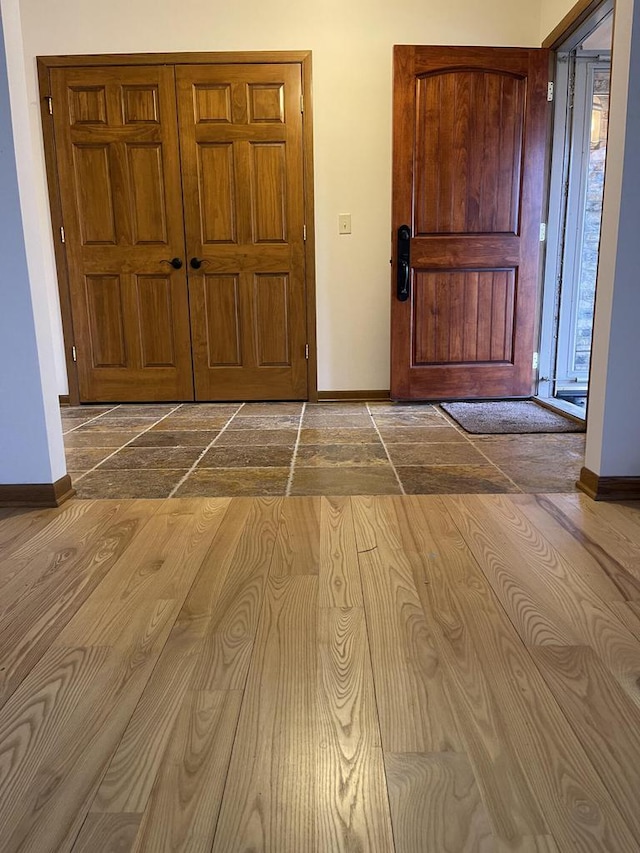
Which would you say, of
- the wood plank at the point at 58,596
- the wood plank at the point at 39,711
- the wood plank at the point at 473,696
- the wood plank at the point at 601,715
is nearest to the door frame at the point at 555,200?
the wood plank at the point at 473,696

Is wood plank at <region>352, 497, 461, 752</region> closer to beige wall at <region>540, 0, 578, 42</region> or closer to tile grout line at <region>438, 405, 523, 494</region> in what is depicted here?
tile grout line at <region>438, 405, 523, 494</region>

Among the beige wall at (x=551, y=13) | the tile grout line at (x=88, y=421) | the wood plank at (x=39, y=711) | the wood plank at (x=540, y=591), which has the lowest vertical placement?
the tile grout line at (x=88, y=421)

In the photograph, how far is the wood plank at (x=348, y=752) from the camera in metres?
0.82

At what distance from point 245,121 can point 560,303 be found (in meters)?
2.21

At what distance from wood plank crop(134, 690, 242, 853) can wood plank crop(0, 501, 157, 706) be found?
363 millimetres

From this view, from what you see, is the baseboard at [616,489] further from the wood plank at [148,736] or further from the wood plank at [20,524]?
the wood plank at [20,524]

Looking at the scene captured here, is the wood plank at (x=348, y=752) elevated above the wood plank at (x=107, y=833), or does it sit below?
below

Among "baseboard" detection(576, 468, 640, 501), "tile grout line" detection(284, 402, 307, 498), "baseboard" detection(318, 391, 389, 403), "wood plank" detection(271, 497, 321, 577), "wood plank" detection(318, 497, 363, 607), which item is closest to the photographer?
"wood plank" detection(318, 497, 363, 607)

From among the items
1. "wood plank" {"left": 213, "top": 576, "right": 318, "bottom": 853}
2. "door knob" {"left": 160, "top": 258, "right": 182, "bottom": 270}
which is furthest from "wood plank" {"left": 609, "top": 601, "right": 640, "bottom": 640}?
"door knob" {"left": 160, "top": 258, "right": 182, "bottom": 270}

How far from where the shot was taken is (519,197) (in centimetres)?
359

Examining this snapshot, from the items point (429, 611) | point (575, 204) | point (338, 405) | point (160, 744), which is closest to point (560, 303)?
point (575, 204)

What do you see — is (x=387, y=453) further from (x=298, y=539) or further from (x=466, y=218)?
(x=466, y=218)

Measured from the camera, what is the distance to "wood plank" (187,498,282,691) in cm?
117

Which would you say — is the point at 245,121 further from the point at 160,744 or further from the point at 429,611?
the point at 160,744
